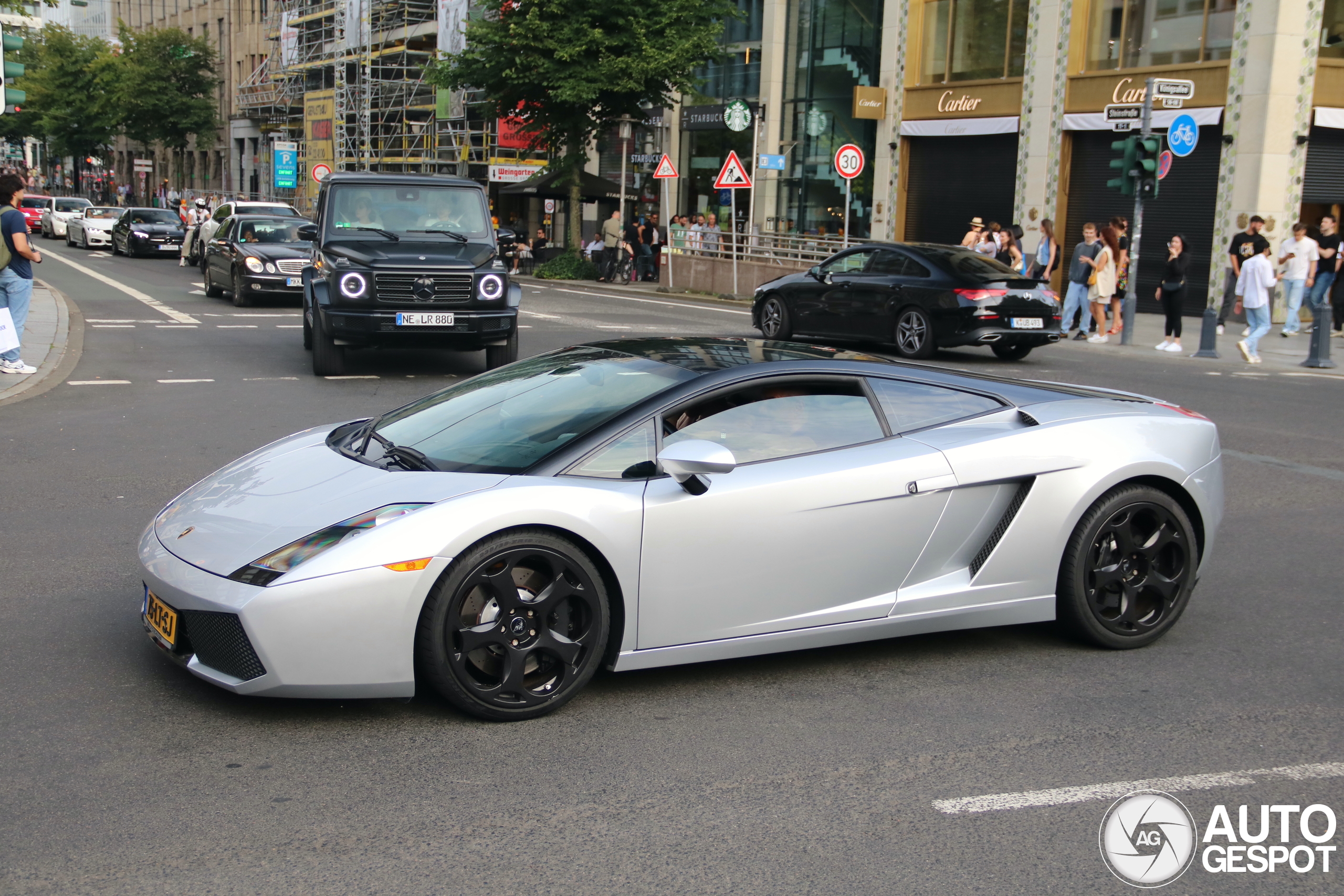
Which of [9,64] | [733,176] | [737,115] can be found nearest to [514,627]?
[9,64]

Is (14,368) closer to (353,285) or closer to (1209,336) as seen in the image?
(353,285)

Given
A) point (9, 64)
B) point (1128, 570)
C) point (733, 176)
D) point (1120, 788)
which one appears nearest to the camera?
point (1120, 788)

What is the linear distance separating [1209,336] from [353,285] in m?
12.0

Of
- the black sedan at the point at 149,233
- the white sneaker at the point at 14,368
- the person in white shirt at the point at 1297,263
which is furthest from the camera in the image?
the black sedan at the point at 149,233

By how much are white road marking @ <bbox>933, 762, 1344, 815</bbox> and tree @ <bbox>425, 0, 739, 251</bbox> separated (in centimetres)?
3226

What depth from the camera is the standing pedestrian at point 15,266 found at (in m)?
12.3

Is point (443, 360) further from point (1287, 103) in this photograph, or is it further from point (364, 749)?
point (1287, 103)

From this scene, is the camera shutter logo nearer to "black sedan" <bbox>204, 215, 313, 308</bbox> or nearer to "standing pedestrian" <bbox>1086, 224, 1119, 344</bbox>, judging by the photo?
"standing pedestrian" <bbox>1086, 224, 1119, 344</bbox>

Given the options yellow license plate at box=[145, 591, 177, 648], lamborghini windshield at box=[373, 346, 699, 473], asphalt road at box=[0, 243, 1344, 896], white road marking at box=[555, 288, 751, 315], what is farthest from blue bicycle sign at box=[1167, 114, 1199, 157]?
yellow license plate at box=[145, 591, 177, 648]

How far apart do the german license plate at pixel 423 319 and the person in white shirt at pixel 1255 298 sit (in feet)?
36.1

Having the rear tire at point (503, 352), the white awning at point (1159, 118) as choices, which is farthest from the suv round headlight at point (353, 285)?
the white awning at point (1159, 118)

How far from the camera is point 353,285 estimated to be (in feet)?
43.3

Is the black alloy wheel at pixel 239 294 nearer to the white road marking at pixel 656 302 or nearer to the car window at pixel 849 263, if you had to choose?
the white road marking at pixel 656 302

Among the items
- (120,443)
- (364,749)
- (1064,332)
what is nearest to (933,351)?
(1064,332)
